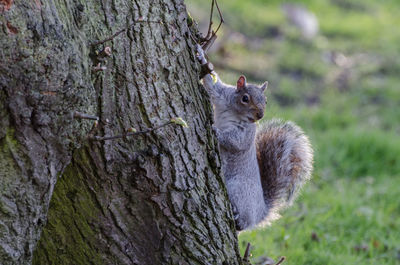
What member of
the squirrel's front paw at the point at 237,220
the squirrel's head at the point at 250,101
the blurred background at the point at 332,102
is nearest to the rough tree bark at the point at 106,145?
the squirrel's front paw at the point at 237,220

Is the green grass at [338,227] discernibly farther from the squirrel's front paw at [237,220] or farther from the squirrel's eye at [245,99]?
the squirrel's eye at [245,99]

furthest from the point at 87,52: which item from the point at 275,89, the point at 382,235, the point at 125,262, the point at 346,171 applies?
the point at 275,89

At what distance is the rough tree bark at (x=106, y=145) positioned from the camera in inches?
51.1

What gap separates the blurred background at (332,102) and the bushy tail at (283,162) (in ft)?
0.89

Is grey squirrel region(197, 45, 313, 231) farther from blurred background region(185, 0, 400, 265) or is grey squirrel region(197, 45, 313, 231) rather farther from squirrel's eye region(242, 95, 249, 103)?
blurred background region(185, 0, 400, 265)

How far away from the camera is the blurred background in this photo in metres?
3.04

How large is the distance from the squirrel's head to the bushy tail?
0.57ft

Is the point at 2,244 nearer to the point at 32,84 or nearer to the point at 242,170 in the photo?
the point at 32,84

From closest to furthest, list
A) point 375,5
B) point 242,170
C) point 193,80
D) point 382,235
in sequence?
point 193,80
point 242,170
point 382,235
point 375,5

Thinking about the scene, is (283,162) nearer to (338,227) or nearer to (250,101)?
(250,101)

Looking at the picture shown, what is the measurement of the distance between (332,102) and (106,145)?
412cm

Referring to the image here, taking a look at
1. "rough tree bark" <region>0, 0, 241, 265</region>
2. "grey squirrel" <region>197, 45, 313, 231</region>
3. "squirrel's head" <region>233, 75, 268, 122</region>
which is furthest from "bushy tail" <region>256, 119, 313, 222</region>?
"rough tree bark" <region>0, 0, 241, 265</region>

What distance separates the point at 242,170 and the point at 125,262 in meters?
0.84

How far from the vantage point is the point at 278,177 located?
8.35 ft
